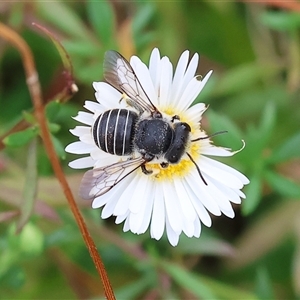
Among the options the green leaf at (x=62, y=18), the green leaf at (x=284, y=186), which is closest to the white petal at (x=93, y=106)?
the green leaf at (x=284, y=186)

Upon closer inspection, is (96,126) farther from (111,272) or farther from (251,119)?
(251,119)

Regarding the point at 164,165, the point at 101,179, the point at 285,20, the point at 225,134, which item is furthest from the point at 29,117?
the point at 285,20

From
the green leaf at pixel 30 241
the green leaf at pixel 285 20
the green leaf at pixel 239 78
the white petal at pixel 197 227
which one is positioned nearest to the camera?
the white petal at pixel 197 227

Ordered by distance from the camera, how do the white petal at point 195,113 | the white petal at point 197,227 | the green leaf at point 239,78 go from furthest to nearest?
the green leaf at point 239,78 → the white petal at point 195,113 → the white petal at point 197,227

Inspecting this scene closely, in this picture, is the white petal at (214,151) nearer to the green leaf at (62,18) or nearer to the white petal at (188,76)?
the white petal at (188,76)

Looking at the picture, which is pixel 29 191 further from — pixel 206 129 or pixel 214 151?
pixel 206 129

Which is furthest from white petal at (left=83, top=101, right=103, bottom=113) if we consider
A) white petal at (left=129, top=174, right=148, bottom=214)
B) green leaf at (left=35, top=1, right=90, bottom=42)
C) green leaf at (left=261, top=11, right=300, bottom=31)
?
green leaf at (left=261, top=11, right=300, bottom=31)

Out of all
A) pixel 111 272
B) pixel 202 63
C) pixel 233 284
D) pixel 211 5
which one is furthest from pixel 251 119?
pixel 111 272
